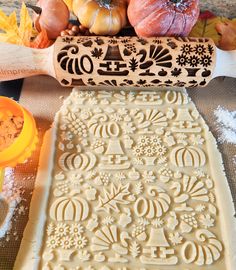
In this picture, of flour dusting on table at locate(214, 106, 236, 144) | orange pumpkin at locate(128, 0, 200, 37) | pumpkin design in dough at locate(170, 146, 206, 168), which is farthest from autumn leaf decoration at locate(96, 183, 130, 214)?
orange pumpkin at locate(128, 0, 200, 37)

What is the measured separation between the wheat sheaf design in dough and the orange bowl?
5 cm

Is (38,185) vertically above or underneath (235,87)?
underneath

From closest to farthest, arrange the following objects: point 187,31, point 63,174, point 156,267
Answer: point 156,267 < point 63,174 < point 187,31

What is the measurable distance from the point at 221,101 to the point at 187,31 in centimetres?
18

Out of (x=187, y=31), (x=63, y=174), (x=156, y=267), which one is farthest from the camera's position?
(x=187, y=31)

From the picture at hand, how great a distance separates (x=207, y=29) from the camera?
95 centimetres

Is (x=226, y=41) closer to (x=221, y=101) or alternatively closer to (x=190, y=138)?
(x=221, y=101)

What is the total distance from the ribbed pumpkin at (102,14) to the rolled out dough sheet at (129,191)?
15cm

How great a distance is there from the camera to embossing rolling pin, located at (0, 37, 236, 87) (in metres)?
0.78

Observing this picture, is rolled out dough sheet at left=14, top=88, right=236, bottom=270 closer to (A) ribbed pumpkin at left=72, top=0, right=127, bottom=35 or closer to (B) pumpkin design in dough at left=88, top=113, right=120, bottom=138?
(B) pumpkin design in dough at left=88, top=113, right=120, bottom=138

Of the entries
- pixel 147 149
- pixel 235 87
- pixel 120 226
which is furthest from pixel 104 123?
pixel 235 87

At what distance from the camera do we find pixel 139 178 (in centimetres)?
71

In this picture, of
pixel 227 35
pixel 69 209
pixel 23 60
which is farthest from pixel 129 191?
pixel 227 35

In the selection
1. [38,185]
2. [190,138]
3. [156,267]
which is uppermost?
[190,138]
